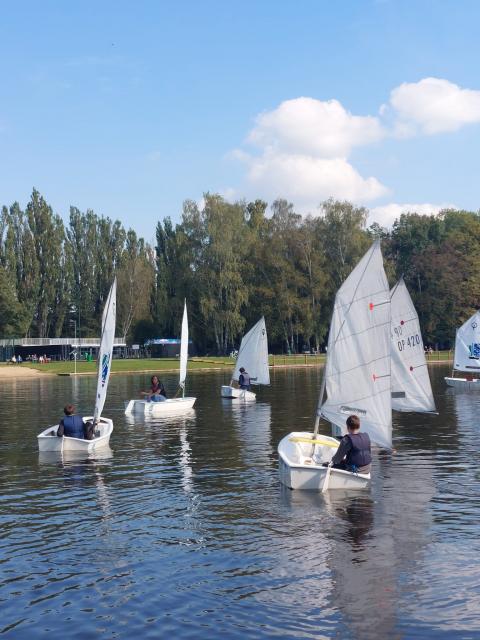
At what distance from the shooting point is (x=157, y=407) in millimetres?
42250

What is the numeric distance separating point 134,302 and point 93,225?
58.4 ft

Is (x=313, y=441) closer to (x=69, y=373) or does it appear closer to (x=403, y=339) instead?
(x=403, y=339)

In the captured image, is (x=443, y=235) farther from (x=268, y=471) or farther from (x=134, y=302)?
(x=268, y=471)

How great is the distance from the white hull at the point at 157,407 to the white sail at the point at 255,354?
10546 millimetres

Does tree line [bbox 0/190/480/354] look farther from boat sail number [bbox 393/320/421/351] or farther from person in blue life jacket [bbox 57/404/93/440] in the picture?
person in blue life jacket [bbox 57/404/93/440]

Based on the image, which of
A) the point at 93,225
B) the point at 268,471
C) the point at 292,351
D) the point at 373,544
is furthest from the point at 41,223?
the point at 373,544

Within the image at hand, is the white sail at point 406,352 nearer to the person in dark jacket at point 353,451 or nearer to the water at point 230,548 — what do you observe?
the water at point 230,548

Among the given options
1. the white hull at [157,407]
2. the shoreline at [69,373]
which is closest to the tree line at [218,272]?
the shoreline at [69,373]

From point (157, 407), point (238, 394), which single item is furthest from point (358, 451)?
point (238, 394)

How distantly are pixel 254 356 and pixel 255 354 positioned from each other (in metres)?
0.28

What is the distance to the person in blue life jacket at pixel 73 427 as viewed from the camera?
2770cm

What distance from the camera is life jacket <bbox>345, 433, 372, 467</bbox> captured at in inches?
781

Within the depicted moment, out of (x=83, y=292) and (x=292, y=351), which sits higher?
(x=83, y=292)

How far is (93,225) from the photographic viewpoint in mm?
139875
